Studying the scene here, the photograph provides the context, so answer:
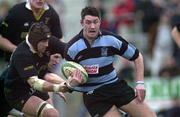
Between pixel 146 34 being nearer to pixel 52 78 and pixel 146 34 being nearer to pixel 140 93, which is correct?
pixel 52 78

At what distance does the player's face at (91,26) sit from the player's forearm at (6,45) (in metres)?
1.61

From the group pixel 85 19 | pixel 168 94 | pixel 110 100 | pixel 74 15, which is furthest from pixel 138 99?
pixel 74 15

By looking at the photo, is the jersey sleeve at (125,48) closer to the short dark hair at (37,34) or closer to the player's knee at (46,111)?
the short dark hair at (37,34)

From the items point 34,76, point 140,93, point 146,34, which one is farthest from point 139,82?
point 146,34

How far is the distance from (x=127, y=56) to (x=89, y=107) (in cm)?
93

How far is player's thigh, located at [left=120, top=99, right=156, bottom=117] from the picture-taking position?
1300 cm

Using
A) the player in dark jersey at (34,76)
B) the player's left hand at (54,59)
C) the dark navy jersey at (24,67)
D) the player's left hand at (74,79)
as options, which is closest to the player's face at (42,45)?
the player in dark jersey at (34,76)

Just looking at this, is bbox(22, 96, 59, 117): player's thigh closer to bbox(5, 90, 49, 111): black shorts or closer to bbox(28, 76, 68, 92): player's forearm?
bbox(5, 90, 49, 111): black shorts

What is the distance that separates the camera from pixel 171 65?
62.4 ft

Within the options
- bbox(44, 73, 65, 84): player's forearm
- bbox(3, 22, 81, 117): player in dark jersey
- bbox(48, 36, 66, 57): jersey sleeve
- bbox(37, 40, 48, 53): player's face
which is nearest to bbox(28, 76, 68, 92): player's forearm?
bbox(3, 22, 81, 117): player in dark jersey

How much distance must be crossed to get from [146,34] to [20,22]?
6.68 metres

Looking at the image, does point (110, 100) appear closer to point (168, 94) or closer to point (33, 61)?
→ point (33, 61)

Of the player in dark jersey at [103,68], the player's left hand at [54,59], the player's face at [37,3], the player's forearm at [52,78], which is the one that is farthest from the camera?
the player's face at [37,3]

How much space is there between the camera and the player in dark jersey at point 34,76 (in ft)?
41.5
